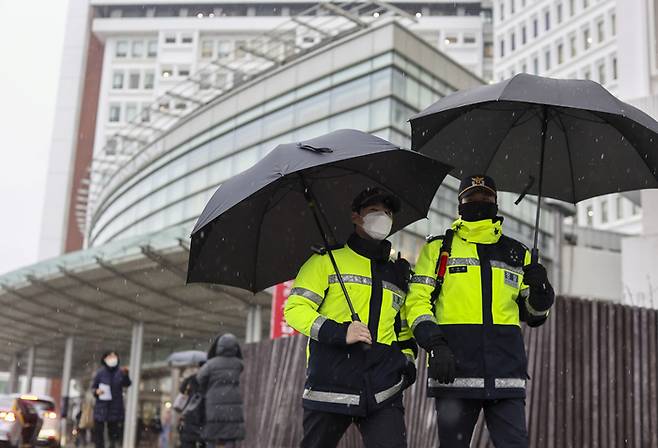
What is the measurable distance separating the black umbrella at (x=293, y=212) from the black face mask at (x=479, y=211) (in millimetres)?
480

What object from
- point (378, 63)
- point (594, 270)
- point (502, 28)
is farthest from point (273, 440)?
point (502, 28)

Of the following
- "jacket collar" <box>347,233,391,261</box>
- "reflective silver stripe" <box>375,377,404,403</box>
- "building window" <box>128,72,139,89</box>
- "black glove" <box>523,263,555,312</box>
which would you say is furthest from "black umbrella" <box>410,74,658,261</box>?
"building window" <box>128,72,139,89</box>

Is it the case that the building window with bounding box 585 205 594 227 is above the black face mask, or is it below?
above

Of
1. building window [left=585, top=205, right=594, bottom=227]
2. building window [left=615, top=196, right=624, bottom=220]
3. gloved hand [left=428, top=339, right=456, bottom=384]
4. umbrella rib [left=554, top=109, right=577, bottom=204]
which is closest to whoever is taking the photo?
gloved hand [left=428, top=339, right=456, bottom=384]

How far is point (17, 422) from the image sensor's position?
13.7m

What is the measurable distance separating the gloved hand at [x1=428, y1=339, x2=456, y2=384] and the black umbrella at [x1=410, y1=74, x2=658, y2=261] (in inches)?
53.6

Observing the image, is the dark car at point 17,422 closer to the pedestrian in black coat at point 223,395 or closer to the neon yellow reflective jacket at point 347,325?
the pedestrian in black coat at point 223,395

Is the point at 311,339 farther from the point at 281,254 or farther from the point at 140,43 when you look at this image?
the point at 140,43

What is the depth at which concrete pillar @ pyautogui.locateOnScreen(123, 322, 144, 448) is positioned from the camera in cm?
3766

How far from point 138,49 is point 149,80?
4.50 meters

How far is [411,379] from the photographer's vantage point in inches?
188

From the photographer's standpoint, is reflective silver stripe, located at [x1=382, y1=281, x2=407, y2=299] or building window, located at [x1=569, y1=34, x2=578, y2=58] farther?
building window, located at [x1=569, y1=34, x2=578, y2=58]

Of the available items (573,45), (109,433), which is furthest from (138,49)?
(109,433)

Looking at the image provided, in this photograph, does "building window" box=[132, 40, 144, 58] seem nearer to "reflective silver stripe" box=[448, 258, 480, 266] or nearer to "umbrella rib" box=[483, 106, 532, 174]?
"umbrella rib" box=[483, 106, 532, 174]
